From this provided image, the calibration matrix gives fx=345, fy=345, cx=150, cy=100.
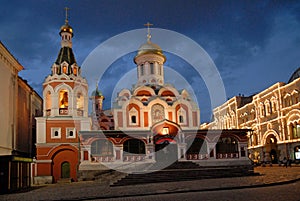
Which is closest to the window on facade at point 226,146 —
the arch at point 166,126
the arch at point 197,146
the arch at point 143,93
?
the arch at point 197,146

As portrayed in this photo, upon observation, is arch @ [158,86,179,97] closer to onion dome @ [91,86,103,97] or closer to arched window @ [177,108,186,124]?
arched window @ [177,108,186,124]

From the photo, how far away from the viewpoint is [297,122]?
33.0m

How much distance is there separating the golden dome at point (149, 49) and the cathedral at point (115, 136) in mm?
6342

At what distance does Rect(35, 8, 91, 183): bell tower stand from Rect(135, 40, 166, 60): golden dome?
29.0 ft

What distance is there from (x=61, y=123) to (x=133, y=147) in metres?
5.85

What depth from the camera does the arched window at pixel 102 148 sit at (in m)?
25.7

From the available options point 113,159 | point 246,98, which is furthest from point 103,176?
point 246,98

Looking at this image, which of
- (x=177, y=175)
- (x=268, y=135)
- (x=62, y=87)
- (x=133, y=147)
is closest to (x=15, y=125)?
(x=62, y=87)

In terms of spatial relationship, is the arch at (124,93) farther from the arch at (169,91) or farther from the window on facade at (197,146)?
the window on facade at (197,146)

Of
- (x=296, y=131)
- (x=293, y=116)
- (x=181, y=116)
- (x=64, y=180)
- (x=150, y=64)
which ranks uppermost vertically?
(x=150, y=64)

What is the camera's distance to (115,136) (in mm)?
25922

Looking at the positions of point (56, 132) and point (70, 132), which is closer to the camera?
point (56, 132)

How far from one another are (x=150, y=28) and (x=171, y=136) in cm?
1398

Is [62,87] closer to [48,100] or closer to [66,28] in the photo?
[48,100]
